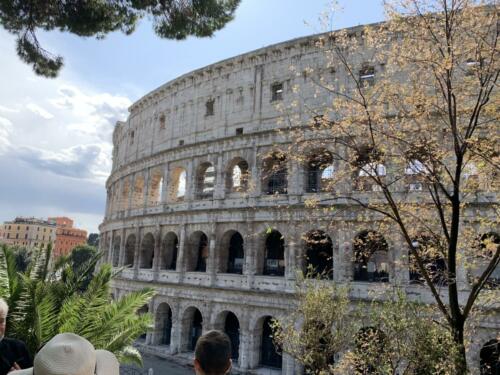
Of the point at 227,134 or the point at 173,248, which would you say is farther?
the point at 173,248

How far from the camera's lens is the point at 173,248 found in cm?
2641

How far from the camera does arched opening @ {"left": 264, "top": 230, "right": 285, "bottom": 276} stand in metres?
21.4

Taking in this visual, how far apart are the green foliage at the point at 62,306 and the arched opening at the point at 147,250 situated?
16.6m

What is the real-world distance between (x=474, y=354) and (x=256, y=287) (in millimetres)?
10105

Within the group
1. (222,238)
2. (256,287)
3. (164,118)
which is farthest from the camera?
(164,118)

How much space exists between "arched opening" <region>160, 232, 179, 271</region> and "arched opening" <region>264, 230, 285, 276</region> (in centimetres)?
670

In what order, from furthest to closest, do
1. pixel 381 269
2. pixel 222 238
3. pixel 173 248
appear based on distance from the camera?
pixel 173 248 < pixel 222 238 < pixel 381 269

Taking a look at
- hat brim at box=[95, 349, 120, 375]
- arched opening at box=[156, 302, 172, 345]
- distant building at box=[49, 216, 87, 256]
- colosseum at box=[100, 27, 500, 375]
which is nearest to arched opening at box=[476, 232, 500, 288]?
colosseum at box=[100, 27, 500, 375]

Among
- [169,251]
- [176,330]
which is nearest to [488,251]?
[176,330]

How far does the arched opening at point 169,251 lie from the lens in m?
25.6

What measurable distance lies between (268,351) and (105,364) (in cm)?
1930

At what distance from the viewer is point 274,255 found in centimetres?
2172

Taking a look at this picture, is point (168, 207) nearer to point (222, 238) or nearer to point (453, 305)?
point (222, 238)

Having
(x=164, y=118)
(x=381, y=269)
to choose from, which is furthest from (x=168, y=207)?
(x=381, y=269)
